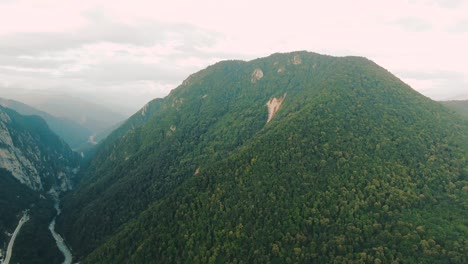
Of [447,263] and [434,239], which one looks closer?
[447,263]

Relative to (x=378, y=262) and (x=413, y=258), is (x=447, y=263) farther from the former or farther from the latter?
(x=378, y=262)

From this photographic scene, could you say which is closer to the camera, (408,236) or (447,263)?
(447,263)

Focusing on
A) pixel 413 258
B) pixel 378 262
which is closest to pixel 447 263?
pixel 413 258

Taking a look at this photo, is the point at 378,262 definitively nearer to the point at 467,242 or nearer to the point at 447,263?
the point at 447,263

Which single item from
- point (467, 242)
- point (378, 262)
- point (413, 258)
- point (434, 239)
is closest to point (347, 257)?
point (378, 262)

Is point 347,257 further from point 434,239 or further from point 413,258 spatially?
point 434,239

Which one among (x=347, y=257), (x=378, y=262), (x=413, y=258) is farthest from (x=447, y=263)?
(x=347, y=257)

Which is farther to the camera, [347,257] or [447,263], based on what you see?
[347,257]
